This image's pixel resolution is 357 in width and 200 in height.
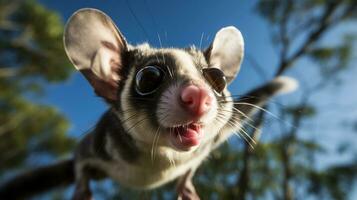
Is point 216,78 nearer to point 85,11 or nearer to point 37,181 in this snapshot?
point 85,11

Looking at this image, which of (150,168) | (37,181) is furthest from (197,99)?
(37,181)

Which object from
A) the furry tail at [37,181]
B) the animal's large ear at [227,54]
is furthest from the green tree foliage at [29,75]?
the animal's large ear at [227,54]

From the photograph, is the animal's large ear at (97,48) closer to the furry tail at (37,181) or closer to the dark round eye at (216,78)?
the dark round eye at (216,78)

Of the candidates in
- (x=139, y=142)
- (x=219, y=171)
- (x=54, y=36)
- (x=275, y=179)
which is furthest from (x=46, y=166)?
(x=54, y=36)

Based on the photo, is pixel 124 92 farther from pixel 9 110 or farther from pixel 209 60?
pixel 9 110

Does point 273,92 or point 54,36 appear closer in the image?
point 273,92

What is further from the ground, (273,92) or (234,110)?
(273,92)
